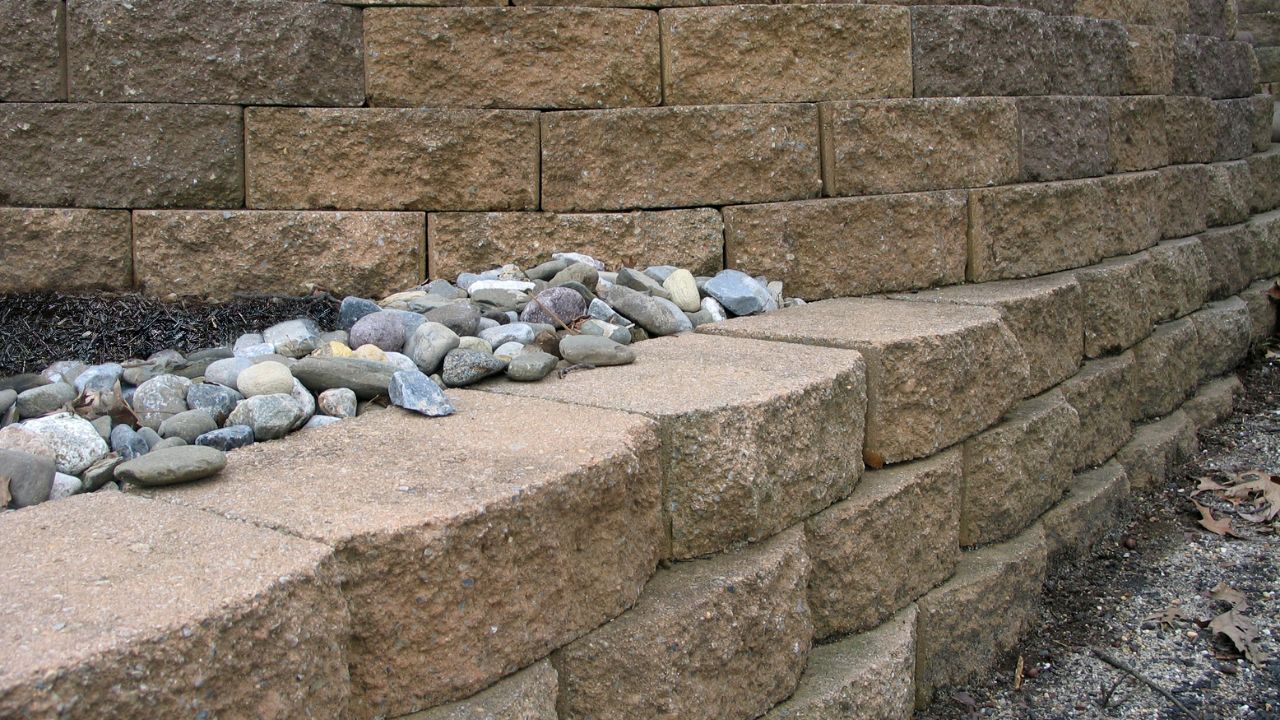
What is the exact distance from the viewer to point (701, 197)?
405cm

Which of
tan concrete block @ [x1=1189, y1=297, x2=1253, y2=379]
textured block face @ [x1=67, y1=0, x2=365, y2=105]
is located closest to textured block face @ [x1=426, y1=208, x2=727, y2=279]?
textured block face @ [x1=67, y1=0, x2=365, y2=105]

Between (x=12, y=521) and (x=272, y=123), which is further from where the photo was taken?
(x=272, y=123)

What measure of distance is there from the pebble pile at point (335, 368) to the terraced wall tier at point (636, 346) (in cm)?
11

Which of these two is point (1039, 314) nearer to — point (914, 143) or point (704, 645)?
point (914, 143)

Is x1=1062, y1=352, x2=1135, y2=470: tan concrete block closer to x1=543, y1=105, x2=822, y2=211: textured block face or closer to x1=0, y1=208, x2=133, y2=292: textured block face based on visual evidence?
x1=543, y1=105, x2=822, y2=211: textured block face

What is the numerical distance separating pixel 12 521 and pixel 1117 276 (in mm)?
4225

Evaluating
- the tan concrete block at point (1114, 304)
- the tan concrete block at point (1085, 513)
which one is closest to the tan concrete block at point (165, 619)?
the tan concrete block at point (1085, 513)

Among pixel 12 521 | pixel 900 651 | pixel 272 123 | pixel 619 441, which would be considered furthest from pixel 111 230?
pixel 900 651

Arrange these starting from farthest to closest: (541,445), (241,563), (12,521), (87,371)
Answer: (87,371)
(541,445)
(12,521)
(241,563)

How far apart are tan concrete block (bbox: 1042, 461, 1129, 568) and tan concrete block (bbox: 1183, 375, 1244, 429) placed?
1.16 meters

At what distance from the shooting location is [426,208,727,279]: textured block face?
394 centimetres

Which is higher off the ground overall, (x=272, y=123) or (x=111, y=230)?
(x=272, y=123)

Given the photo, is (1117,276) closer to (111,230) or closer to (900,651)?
(900,651)

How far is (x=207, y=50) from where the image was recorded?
3.71 metres
